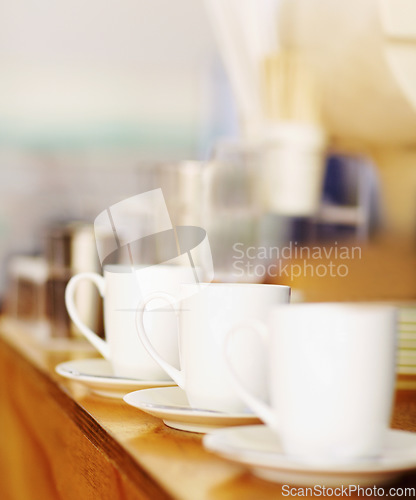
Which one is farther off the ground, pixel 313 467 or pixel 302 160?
pixel 302 160

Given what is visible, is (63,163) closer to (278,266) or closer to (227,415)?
(278,266)

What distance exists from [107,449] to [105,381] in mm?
99

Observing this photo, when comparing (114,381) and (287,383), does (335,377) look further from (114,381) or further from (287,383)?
(114,381)

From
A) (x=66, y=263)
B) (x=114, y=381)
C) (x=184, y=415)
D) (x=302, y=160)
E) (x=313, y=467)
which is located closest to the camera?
(x=313, y=467)

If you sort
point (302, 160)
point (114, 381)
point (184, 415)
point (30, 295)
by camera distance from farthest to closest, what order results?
point (30, 295) < point (302, 160) < point (114, 381) < point (184, 415)

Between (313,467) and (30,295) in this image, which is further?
(30,295)

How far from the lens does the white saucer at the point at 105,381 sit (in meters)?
0.53

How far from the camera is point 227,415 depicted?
1.38 ft

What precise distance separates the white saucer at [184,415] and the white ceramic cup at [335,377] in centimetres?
7

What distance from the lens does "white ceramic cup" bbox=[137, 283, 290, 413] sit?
0.43 meters

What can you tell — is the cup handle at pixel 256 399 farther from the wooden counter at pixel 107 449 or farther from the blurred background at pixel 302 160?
the blurred background at pixel 302 160

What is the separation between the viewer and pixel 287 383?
1.17ft

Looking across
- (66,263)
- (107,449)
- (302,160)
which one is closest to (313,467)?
(107,449)

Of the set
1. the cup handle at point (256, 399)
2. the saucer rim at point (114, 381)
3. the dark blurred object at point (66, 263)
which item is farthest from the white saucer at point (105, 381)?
the dark blurred object at point (66, 263)
